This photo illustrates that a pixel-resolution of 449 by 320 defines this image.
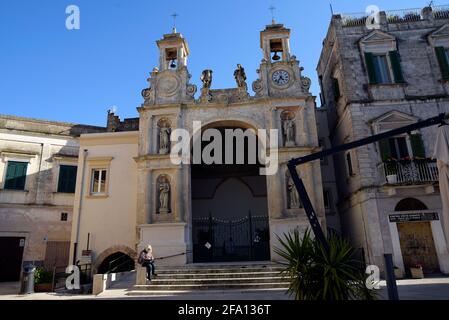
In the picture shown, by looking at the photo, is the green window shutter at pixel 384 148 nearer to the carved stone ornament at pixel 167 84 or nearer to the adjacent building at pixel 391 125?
the adjacent building at pixel 391 125

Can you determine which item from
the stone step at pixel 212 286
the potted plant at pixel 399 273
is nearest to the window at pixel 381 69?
the potted plant at pixel 399 273

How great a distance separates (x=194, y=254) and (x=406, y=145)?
12.0 metres

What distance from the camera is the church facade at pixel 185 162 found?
48.2 feet

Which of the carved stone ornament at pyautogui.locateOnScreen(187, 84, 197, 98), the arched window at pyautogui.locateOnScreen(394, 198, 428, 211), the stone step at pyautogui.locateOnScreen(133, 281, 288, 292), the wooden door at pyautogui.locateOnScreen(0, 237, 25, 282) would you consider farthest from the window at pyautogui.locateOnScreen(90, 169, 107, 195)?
the arched window at pyautogui.locateOnScreen(394, 198, 428, 211)

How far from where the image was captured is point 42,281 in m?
13.4

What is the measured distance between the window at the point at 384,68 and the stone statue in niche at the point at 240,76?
661cm

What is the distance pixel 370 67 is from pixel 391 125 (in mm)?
3453

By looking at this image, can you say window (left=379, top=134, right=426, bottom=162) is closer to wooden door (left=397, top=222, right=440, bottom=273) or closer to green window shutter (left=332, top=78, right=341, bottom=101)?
wooden door (left=397, top=222, right=440, bottom=273)

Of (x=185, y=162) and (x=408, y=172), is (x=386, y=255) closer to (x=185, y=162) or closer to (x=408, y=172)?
(x=408, y=172)

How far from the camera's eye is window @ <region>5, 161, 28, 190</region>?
62.2 feet

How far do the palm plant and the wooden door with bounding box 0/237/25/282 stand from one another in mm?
18462

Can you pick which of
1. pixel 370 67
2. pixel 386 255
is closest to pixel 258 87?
pixel 370 67
